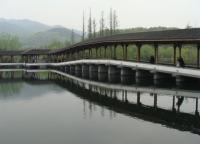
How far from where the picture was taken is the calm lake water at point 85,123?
50.3ft

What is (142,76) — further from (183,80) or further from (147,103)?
(147,103)

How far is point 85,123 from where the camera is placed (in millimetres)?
18281

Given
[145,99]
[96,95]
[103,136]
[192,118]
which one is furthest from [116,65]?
[103,136]

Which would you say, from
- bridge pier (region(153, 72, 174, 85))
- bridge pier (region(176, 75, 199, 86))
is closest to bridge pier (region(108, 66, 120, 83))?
bridge pier (region(153, 72, 174, 85))

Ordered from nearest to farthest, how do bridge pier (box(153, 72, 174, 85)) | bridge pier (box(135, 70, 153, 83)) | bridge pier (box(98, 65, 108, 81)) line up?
bridge pier (box(153, 72, 174, 85))
bridge pier (box(135, 70, 153, 83))
bridge pier (box(98, 65, 108, 81))

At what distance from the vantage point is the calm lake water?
1533 cm

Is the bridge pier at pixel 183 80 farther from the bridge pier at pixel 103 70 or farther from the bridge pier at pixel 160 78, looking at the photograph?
the bridge pier at pixel 103 70

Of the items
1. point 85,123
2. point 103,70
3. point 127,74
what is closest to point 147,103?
point 85,123

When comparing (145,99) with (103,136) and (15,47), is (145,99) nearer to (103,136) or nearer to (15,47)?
(103,136)

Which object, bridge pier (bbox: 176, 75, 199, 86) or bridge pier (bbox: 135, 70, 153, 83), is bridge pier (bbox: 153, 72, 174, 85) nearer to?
bridge pier (bbox: 135, 70, 153, 83)

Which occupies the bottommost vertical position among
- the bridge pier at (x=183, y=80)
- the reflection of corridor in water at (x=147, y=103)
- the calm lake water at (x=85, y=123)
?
the calm lake water at (x=85, y=123)

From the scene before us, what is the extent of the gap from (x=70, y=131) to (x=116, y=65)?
21.9m

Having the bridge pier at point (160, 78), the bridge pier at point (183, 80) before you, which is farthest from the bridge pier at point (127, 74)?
the bridge pier at point (183, 80)

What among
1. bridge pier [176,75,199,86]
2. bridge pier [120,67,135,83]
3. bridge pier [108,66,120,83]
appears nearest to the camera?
bridge pier [176,75,199,86]
